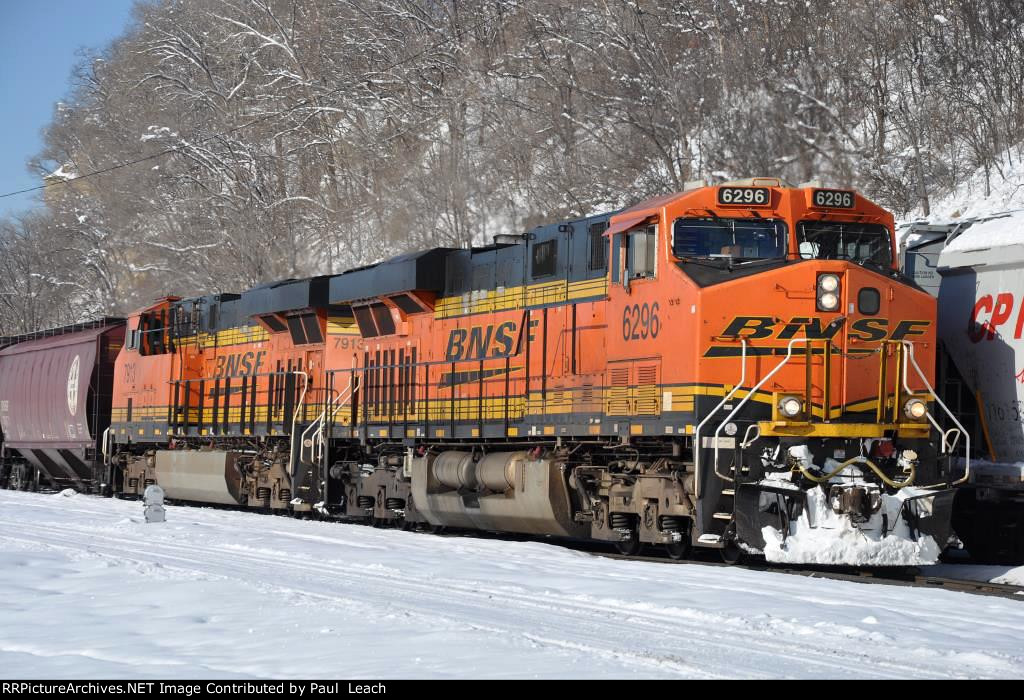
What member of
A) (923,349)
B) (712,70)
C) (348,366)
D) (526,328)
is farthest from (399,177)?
(923,349)

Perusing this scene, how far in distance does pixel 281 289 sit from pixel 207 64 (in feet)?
93.8

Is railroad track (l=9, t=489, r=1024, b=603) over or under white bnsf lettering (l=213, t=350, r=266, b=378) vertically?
under

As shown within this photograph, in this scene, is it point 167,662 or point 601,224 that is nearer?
point 167,662

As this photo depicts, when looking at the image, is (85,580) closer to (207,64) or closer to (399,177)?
(399,177)

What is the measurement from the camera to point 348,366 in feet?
64.2

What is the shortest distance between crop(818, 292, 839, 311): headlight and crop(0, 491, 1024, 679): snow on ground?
8.87ft

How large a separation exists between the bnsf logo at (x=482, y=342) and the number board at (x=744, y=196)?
10.8 feet

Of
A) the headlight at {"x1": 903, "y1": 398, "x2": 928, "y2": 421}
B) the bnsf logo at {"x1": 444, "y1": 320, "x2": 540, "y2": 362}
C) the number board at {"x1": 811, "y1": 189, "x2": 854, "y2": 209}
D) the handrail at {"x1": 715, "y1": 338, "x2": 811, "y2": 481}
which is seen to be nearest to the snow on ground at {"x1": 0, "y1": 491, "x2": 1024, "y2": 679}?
the handrail at {"x1": 715, "y1": 338, "x2": 811, "y2": 481}

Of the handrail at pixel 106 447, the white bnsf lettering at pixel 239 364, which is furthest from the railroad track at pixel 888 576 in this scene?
the handrail at pixel 106 447

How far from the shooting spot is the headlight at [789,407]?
11750 millimetres

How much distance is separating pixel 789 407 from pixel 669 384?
49.0 inches

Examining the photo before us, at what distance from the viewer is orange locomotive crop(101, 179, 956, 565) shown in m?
11.8
